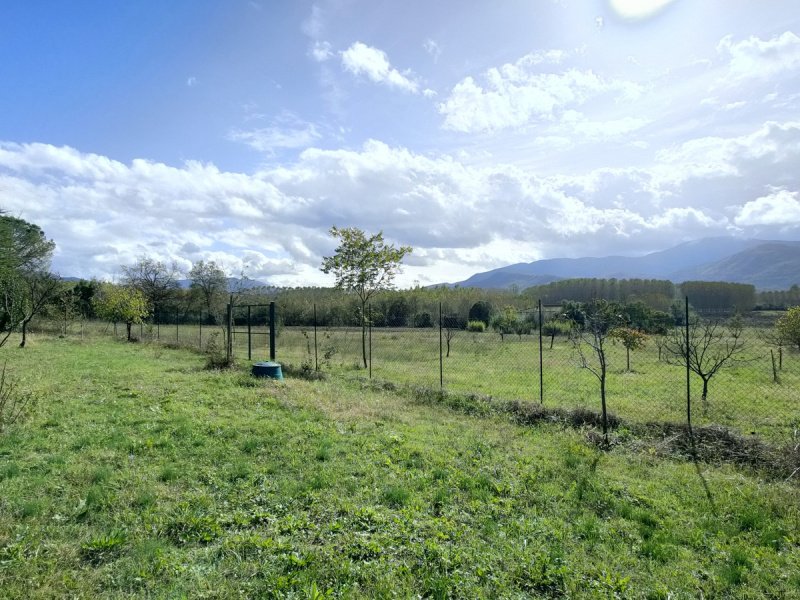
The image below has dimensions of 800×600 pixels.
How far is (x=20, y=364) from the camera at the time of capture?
47.2ft

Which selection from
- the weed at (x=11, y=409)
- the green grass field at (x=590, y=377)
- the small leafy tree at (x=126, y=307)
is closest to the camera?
the weed at (x=11, y=409)

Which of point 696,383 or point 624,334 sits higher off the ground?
point 624,334

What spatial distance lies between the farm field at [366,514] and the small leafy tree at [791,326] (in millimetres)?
12579

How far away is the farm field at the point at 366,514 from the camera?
10.4 ft

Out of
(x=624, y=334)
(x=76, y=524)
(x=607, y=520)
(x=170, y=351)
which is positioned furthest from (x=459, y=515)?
(x=170, y=351)

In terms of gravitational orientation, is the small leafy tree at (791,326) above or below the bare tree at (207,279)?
below

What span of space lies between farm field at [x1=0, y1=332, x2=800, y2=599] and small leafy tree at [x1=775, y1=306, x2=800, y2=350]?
41.3 feet

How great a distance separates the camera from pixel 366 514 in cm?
413

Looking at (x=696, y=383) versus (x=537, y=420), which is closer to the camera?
(x=537, y=420)

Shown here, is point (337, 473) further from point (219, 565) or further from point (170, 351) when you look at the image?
point (170, 351)

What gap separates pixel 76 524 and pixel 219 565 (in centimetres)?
163

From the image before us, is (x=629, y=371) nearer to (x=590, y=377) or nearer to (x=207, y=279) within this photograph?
(x=590, y=377)

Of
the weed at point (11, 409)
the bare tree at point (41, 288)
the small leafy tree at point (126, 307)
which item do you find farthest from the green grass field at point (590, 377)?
the bare tree at point (41, 288)

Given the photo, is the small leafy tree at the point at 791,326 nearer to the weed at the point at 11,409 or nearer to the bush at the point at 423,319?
the bush at the point at 423,319
